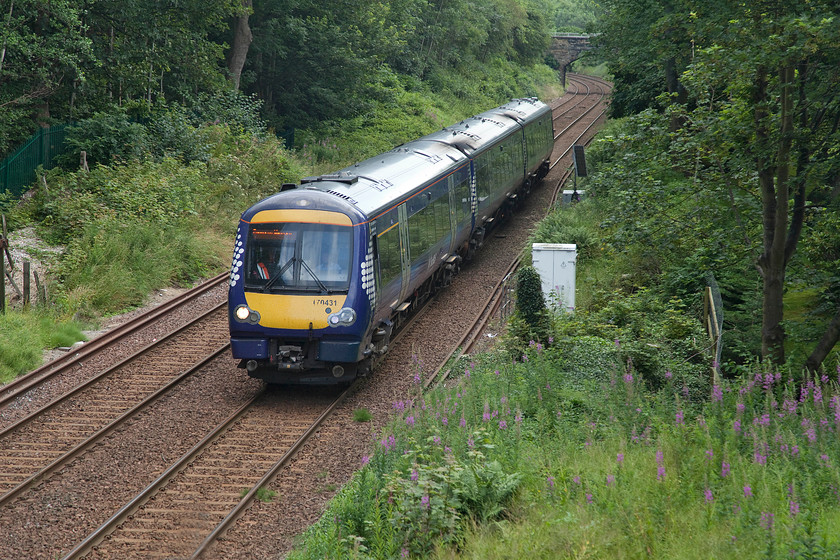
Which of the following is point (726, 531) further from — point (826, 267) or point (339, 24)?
point (339, 24)

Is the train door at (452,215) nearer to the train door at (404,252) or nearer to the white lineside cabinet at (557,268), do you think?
the white lineside cabinet at (557,268)

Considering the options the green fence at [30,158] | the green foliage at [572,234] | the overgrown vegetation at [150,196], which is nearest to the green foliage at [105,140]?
the overgrown vegetation at [150,196]

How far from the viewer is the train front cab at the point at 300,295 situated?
38.4 feet

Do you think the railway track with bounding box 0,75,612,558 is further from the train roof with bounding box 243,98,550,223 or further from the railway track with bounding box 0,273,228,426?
the train roof with bounding box 243,98,550,223

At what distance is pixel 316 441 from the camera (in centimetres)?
1077

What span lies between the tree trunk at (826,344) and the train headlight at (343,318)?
234 inches

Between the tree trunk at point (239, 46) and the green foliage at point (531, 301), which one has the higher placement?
the tree trunk at point (239, 46)

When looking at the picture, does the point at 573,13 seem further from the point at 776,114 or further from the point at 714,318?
the point at 776,114

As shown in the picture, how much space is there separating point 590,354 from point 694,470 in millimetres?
5526

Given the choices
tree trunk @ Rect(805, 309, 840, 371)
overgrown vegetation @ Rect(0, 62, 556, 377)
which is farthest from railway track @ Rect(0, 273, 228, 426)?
tree trunk @ Rect(805, 309, 840, 371)

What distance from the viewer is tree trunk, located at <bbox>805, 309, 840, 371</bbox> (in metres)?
9.66

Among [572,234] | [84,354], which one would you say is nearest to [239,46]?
[572,234]

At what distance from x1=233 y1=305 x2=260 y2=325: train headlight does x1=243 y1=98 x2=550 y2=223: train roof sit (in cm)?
154

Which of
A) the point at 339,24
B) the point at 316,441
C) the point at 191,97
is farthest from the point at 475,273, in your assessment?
the point at 339,24
